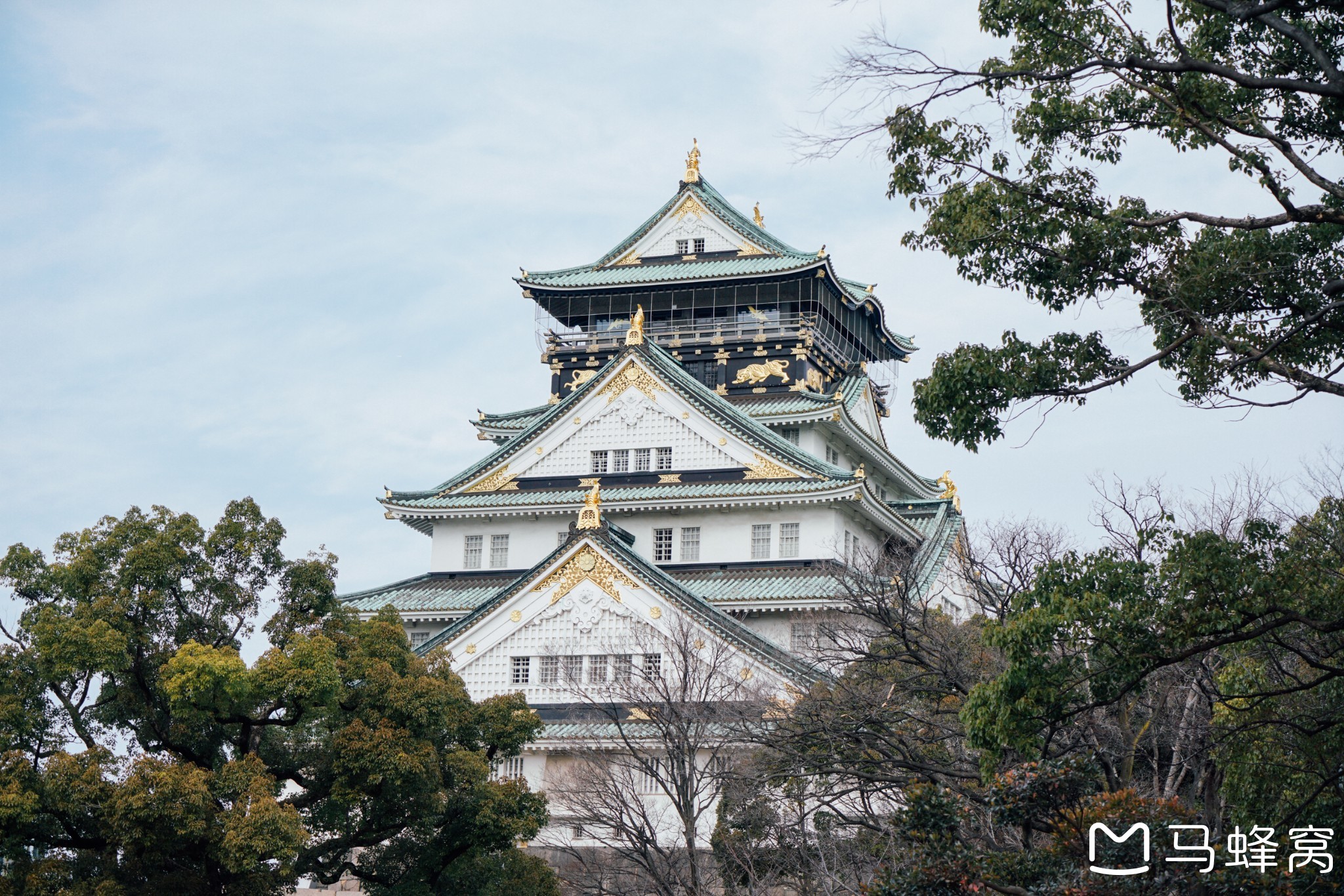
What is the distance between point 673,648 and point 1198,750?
14773mm

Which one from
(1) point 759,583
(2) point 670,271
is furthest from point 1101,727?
(2) point 670,271

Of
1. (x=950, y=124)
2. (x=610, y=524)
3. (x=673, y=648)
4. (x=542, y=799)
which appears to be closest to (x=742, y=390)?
(x=610, y=524)

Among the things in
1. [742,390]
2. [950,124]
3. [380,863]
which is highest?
[742,390]

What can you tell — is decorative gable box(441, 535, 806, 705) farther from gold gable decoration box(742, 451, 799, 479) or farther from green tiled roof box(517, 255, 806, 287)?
green tiled roof box(517, 255, 806, 287)

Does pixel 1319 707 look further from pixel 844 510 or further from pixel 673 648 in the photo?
pixel 844 510

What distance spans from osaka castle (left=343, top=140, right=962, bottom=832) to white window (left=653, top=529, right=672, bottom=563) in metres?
0.07

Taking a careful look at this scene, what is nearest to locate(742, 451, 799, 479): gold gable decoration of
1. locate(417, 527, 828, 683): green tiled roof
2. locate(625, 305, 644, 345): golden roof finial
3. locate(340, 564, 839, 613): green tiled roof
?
locate(340, 564, 839, 613): green tiled roof

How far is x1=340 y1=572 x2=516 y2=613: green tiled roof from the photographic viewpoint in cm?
4025

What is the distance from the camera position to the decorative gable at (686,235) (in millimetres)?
47719

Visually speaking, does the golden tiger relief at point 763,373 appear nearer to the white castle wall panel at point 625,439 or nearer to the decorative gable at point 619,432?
the decorative gable at point 619,432

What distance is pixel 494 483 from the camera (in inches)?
1671

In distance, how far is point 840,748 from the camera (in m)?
19.4

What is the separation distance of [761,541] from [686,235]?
482 inches

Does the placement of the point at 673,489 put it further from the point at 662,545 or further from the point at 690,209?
the point at 690,209
